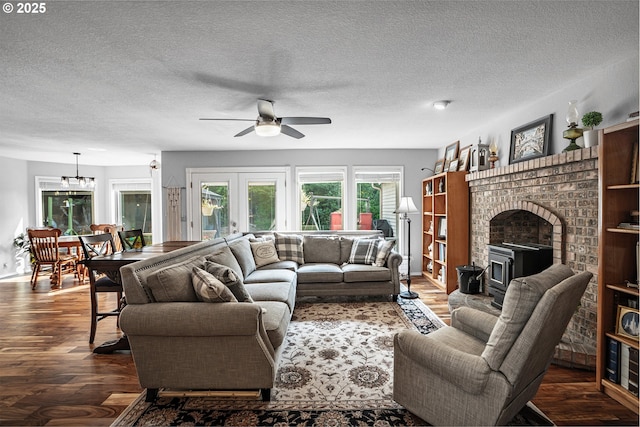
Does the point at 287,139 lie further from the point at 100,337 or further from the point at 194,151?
the point at 100,337

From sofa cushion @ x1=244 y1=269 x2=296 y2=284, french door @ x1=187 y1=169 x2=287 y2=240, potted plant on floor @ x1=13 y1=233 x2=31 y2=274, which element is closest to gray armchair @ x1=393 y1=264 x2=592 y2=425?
sofa cushion @ x1=244 y1=269 x2=296 y2=284

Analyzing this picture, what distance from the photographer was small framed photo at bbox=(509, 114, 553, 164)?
10.5 ft

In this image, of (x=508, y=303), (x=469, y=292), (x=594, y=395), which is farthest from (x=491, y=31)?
(x=469, y=292)

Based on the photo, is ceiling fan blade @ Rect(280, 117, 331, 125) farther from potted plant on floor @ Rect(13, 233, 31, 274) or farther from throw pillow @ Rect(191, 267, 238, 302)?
potted plant on floor @ Rect(13, 233, 31, 274)

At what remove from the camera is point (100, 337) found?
10.7ft

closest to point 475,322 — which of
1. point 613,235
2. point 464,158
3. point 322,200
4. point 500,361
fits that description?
point 500,361

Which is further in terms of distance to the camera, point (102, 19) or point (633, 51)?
point (633, 51)

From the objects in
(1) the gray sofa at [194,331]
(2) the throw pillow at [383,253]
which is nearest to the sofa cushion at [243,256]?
(1) the gray sofa at [194,331]

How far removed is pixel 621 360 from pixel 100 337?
4401 mm

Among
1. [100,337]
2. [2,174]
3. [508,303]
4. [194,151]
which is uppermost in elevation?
[194,151]

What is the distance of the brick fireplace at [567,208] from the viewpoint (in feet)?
8.27

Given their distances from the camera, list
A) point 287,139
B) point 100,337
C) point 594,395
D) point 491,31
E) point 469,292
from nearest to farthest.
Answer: point 491,31 → point 594,395 → point 100,337 → point 469,292 → point 287,139

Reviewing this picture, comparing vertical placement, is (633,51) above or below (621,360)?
above

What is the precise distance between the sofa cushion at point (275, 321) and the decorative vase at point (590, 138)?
282 centimetres
